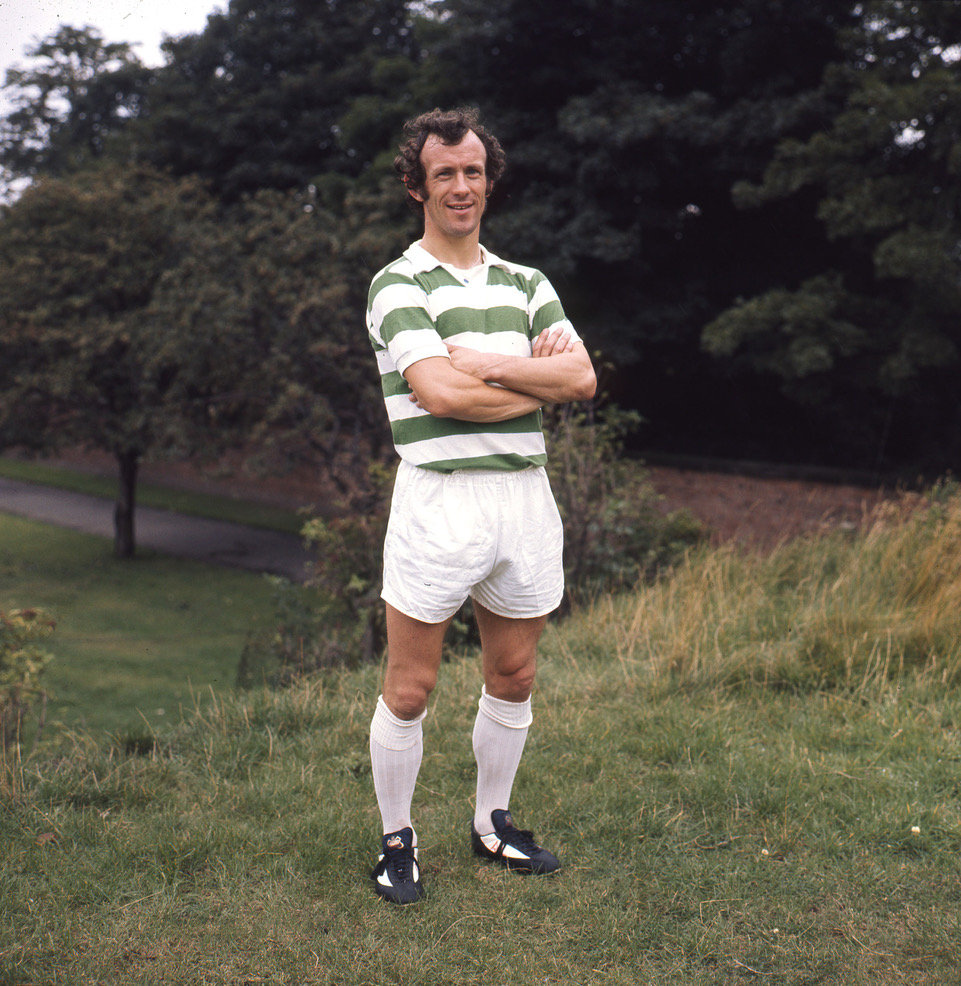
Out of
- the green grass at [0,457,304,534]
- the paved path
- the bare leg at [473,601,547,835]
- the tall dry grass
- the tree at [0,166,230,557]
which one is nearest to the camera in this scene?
the bare leg at [473,601,547,835]

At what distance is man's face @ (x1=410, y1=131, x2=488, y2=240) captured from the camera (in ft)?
8.34

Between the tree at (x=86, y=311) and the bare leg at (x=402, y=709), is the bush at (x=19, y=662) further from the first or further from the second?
the tree at (x=86, y=311)

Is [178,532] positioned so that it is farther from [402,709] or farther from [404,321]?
[404,321]

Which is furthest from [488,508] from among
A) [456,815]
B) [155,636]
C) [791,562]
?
→ [155,636]

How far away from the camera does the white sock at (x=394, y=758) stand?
102 inches

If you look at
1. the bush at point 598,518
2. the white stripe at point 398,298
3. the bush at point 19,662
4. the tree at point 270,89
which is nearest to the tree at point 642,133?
the tree at point 270,89

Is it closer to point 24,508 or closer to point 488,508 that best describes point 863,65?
point 488,508

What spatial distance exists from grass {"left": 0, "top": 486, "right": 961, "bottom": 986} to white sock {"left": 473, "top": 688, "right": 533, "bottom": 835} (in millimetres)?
177

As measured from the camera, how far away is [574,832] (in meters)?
3.03

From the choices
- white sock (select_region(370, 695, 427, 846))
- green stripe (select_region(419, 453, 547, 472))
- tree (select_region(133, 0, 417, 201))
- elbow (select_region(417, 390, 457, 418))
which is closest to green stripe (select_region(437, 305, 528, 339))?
elbow (select_region(417, 390, 457, 418))

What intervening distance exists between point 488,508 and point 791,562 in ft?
14.5

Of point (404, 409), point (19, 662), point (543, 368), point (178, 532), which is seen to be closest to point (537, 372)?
point (543, 368)

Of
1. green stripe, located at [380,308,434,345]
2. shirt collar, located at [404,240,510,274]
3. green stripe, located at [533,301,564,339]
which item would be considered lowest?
green stripe, located at [380,308,434,345]

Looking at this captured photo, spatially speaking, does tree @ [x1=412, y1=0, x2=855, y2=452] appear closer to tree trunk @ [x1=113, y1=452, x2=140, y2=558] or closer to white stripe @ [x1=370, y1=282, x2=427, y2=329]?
tree trunk @ [x1=113, y1=452, x2=140, y2=558]
